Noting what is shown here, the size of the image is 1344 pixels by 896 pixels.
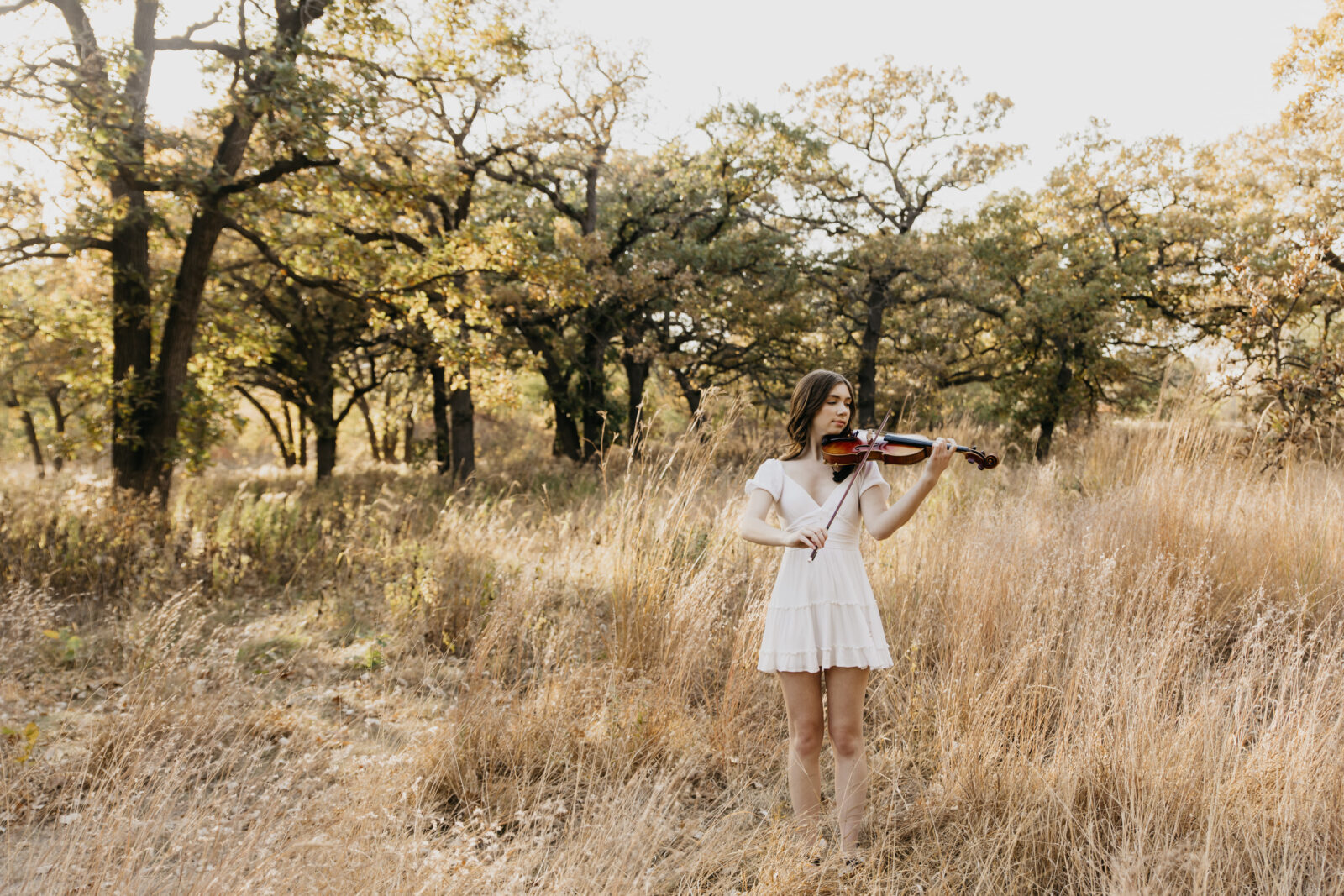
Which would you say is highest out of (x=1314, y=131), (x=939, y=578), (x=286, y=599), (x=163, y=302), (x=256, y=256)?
(x=1314, y=131)

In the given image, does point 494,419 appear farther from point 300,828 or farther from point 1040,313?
point 300,828

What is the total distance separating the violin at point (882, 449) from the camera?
2.40 m

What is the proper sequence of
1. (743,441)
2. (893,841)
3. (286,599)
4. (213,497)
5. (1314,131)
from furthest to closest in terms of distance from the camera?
(1314,131) → (743,441) → (213,497) → (286,599) → (893,841)

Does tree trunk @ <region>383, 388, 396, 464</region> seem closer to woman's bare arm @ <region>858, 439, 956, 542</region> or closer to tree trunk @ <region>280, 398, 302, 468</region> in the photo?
tree trunk @ <region>280, 398, 302, 468</region>

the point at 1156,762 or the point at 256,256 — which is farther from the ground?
the point at 256,256

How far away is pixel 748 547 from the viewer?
4914mm

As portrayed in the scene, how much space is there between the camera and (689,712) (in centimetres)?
354

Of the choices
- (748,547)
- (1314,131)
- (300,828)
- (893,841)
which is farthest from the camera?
(1314,131)

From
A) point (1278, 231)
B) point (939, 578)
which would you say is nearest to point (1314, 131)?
point (1278, 231)

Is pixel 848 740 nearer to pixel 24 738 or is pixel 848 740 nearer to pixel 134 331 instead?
pixel 24 738

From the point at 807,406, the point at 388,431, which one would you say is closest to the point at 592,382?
the point at 807,406

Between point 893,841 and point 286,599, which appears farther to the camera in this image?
point 286,599

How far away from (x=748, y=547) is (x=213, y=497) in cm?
783

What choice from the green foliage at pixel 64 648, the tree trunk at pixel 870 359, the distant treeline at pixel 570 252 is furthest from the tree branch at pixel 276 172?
the tree trunk at pixel 870 359
